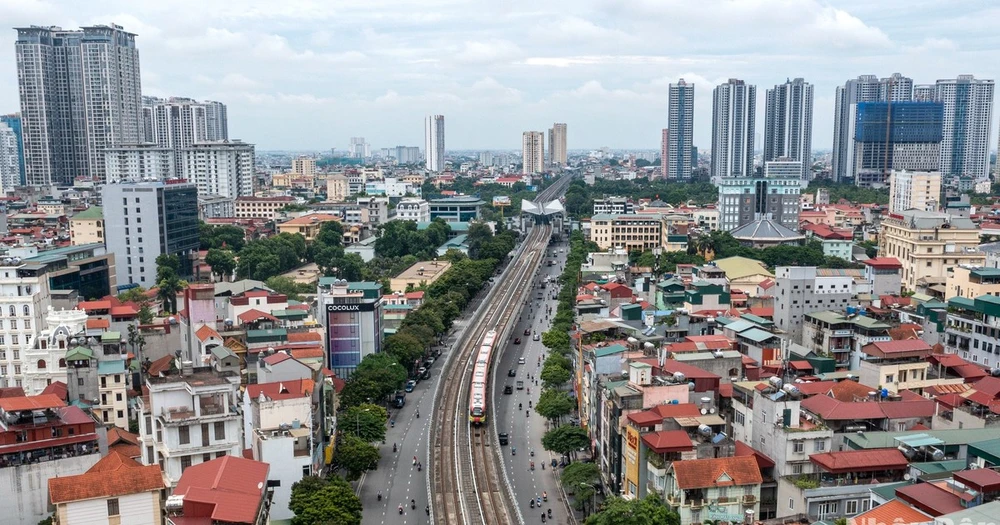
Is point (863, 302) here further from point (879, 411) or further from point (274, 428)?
point (274, 428)

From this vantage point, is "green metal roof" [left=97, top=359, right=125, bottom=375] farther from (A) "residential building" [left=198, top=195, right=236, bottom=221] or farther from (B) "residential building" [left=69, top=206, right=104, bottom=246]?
(A) "residential building" [left=198, top=195, right=236, bottom=221]

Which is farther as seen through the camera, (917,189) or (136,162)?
(136,162)

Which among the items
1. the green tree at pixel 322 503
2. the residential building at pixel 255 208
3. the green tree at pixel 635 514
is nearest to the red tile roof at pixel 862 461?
the green tree at pixel 635 514

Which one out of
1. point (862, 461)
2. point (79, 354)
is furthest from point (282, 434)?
point (862, 461)

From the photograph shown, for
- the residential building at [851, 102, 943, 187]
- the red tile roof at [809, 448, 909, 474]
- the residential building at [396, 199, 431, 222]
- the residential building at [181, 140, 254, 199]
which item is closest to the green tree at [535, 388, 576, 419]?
the red tile roof at [809, 448, 909, 474]

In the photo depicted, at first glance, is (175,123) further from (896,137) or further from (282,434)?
(282,434)

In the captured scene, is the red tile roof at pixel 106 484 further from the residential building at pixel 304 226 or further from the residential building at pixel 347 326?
the residential building at pixel 304 226
